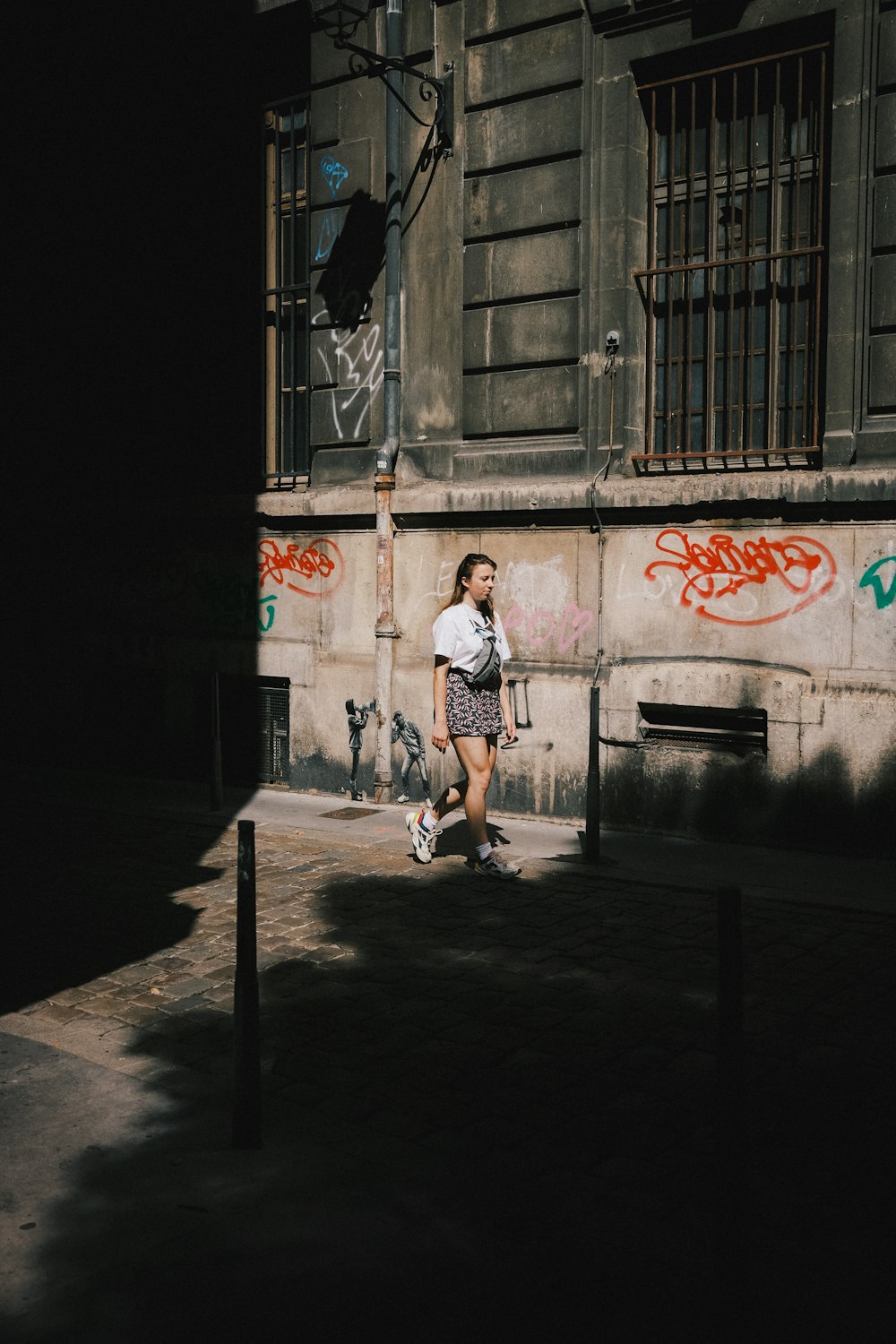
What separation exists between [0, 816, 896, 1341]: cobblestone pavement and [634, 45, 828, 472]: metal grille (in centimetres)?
371

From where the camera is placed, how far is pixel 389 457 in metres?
10.4

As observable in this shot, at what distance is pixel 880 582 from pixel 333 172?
20.2ft

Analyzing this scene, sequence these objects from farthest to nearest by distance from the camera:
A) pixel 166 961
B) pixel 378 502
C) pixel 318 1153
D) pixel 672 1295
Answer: pixel 378 502
pixel 166 961
pixel 318 1153
pixel 672 1295

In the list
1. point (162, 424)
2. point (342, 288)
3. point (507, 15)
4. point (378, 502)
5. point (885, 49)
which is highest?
point (507, 15)

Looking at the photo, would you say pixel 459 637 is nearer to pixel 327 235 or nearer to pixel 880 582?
pixel 880 582

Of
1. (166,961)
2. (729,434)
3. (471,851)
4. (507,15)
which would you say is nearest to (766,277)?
(729,434)

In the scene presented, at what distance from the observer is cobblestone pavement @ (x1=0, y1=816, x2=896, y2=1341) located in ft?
10.3

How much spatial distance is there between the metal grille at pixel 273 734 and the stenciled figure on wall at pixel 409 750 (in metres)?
1.44

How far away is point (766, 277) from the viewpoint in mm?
8977

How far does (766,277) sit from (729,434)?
1142 mm

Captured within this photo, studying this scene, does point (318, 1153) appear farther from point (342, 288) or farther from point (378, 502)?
point (342, 288)

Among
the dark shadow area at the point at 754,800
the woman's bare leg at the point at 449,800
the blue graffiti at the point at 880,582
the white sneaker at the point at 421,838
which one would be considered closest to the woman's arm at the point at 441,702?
the woman's bare leg at the point at 449,800

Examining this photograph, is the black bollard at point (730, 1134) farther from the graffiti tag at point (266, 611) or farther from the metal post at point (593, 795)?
the graffiti tag at point (266, 611)

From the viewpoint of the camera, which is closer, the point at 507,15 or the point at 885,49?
the point at 885,49
